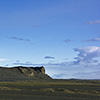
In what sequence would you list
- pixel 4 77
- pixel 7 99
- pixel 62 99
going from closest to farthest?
pixel 7 99, pixel 62 99, pixel 4 77

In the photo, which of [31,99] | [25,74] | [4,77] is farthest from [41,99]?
[25,74]

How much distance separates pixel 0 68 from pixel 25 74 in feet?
54.6

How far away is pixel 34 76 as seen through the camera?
198250 mm

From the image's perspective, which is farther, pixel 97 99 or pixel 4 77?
pixel 4 77

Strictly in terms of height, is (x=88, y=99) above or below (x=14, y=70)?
below

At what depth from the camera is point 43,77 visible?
199 m

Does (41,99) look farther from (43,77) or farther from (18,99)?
(43,77)

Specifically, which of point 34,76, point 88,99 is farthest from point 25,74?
point 88,99

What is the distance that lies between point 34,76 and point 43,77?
5968mm

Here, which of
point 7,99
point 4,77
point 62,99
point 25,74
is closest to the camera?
point 7,99

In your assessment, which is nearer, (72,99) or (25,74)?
(72,99)

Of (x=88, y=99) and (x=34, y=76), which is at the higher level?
(x=34, y=76)

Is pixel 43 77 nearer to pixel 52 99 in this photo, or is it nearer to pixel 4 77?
pixel 4 77

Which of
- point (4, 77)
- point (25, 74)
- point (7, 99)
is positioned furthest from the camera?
point (25, 74)
